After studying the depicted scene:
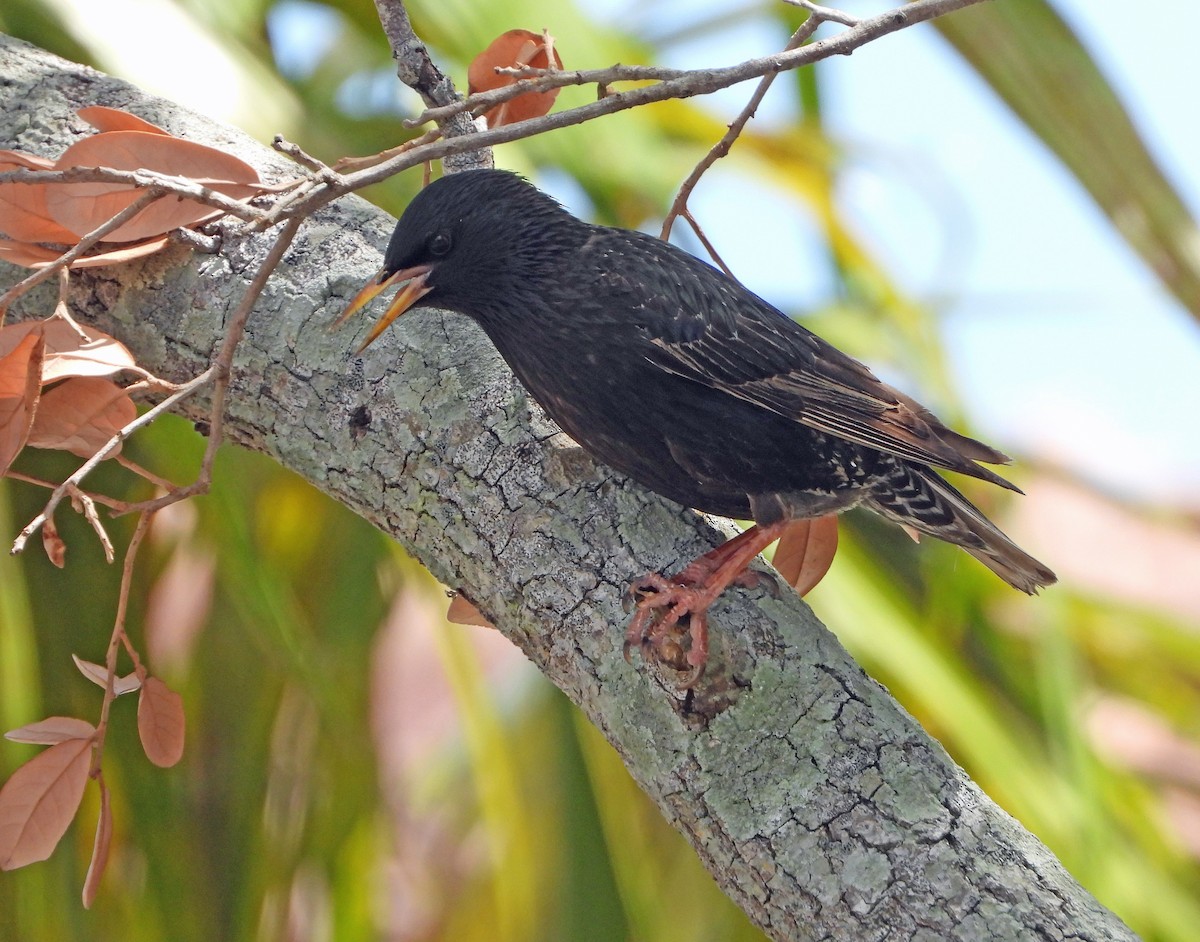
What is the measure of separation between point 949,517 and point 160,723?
144cm

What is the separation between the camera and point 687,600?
1.48m

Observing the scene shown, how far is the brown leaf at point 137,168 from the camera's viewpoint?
1.61 metres

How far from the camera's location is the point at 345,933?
3.48m

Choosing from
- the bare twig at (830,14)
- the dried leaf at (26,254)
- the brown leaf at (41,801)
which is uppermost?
the bare twig at (830,14)

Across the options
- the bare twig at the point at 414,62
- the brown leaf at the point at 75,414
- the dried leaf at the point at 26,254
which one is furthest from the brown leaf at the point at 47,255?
the bare twig at the point at 414,62

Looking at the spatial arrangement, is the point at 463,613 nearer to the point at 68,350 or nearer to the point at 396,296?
the point at 396,296

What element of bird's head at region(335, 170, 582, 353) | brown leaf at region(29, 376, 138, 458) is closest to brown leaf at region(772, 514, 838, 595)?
bird's head at region(335, 170, 582, 353)

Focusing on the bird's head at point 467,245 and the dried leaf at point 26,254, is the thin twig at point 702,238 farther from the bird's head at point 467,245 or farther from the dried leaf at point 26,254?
the dried leaf at point 26,254

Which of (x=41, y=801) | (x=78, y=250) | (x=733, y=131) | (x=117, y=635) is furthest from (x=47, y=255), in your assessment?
(x=733, y=131)

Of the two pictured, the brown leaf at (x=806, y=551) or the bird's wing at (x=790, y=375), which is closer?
the bird's wing at (x=790, y=375)

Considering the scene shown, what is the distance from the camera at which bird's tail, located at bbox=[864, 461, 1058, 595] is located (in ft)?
6.91

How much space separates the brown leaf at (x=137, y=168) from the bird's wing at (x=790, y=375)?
0.72 m

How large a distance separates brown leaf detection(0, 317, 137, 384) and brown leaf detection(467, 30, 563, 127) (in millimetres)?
789

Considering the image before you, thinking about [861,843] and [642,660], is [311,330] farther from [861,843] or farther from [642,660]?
[861,843]
